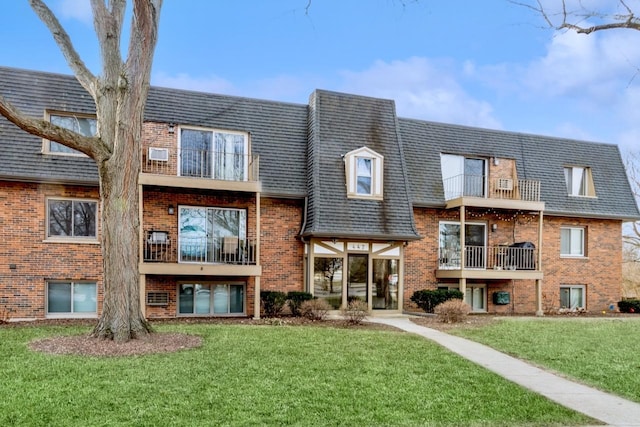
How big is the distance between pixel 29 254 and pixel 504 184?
15417 mm

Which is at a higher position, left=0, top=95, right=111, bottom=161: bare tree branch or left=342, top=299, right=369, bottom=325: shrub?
left=0, top=95, right=111, bottom=161: bare tree branch

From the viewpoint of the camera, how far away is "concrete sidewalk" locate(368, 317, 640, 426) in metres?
6.39

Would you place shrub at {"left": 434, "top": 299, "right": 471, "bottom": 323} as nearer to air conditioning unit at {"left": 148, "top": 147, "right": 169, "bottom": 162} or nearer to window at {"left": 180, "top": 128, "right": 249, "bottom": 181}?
window at {"left": 180, "top": 128, "right": 249, "bottom": 181}

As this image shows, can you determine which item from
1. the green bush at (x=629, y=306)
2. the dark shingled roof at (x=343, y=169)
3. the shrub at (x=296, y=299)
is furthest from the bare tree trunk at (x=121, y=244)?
the green bush at (x=629, y=306)

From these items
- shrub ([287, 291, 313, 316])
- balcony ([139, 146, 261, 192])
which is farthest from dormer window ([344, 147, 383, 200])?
shrub ([287, 291, 313, 316])

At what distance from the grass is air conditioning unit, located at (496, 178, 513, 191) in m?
10.6

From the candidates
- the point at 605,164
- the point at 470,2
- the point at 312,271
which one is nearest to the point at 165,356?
the point at 312,271

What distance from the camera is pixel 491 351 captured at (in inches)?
406

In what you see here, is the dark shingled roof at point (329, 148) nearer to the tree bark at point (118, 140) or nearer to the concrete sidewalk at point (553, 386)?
the tree bark at point (118, 140)

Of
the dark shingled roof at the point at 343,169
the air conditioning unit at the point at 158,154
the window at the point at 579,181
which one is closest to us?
the air conditioning unit at the point at 158,154

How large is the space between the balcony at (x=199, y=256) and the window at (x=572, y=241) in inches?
462

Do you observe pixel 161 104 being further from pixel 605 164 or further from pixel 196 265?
pixel 605 164

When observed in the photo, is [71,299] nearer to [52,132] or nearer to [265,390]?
[52,132]

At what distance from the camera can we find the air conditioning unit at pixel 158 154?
1495 centimetres
